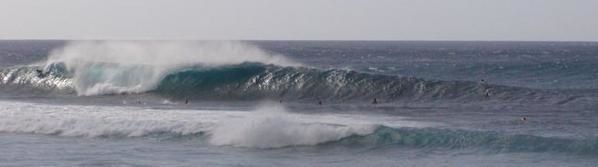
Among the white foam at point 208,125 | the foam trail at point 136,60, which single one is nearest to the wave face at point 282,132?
the white foam at point 208,125

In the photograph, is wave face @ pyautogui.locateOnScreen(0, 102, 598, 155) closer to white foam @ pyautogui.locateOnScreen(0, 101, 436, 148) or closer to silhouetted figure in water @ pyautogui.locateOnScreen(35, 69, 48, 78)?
white foam @ pyautogui.locateOnScreen(0, 101, 436, 148)

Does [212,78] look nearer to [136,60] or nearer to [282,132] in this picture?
[136,60]

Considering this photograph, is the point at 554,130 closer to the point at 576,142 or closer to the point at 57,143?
the point at 576,142

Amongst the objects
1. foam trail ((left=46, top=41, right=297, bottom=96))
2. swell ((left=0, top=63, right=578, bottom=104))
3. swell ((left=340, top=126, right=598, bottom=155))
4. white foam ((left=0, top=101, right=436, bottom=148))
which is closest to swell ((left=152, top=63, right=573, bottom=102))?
swell ((left=0, top=63, right=578, bottom=104))

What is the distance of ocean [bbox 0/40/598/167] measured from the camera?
882 inches

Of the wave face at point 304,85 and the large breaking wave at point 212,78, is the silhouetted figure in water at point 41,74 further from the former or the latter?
the wave face at point 304,85

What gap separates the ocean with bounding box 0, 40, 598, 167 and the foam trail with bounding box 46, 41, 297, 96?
0.09 metres

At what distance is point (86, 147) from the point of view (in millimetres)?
23484

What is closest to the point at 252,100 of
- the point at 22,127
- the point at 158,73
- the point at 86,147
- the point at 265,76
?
the point at 265,76

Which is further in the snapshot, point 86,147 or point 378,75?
point 378,75

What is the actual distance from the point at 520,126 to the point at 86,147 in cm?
1054

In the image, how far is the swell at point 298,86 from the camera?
1519 inches

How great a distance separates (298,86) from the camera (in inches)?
1629

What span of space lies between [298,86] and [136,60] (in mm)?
9616
